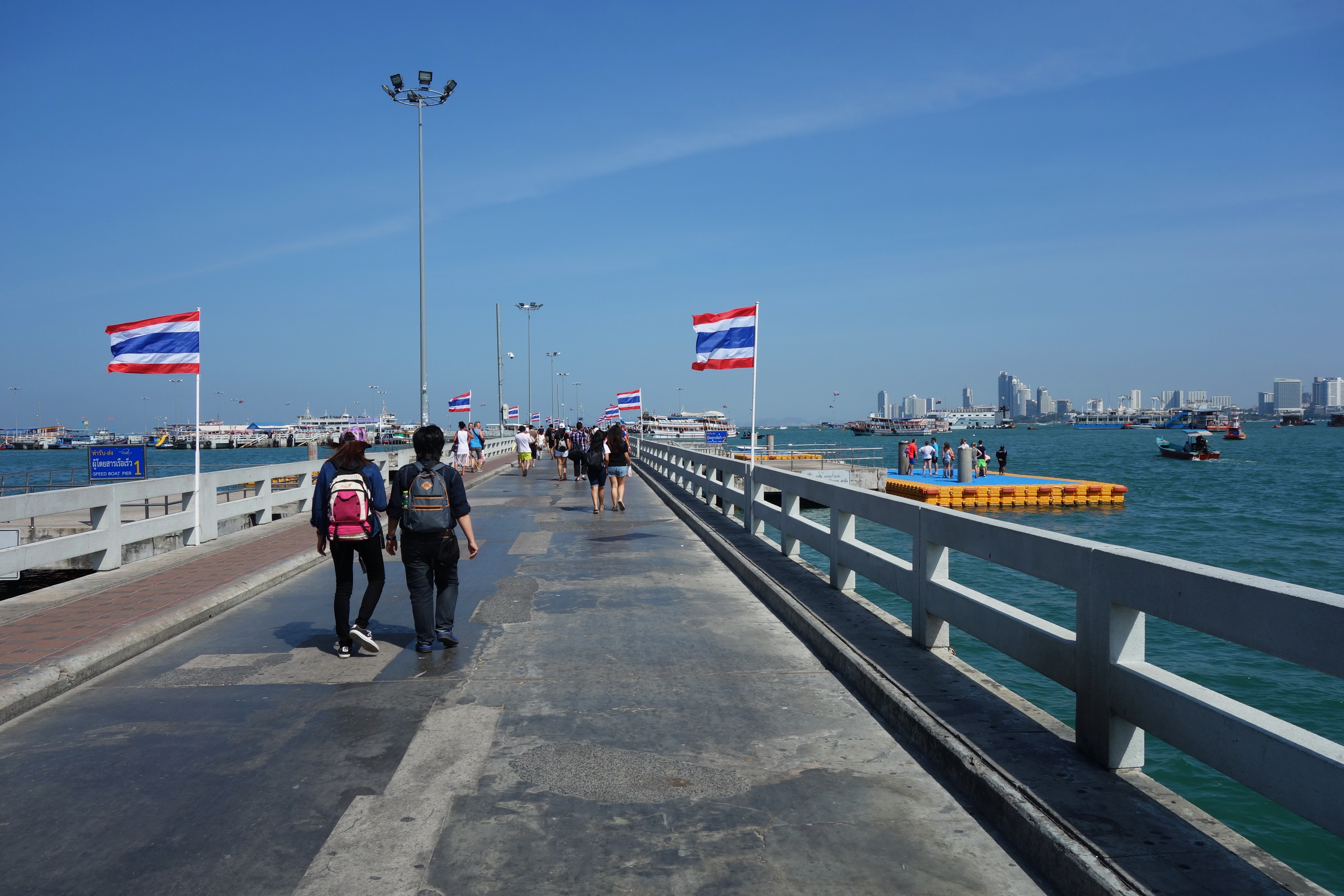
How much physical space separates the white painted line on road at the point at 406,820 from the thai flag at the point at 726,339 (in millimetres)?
10929

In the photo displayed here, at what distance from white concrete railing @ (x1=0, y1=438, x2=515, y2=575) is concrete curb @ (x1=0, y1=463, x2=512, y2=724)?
76.7 inches

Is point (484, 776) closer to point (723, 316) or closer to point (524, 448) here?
point (723, 316)

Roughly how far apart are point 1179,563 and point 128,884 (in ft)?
14.3

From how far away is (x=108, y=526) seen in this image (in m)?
11.6

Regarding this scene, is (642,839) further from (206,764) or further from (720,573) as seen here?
(720,573)

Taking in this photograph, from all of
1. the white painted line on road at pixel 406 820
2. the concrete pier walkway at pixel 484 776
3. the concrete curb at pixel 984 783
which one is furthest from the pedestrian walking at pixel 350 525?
the concrete curb at pixel 984 783

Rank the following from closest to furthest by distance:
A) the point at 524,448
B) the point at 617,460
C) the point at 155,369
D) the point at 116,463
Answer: the point at 155,369 < the point at 116,463 < the point at 617,460 < the point at 524,448

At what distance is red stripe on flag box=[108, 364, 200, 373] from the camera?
14.6m

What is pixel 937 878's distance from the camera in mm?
3668

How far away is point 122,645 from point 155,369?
8768 mm

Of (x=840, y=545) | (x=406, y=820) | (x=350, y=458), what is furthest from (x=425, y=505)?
(x=840, y=545)

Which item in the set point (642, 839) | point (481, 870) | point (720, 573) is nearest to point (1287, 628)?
point (642, 839)

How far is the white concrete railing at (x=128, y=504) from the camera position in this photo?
10148 millimetres

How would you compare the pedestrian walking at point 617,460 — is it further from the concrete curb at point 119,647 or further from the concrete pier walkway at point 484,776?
the concrete pier walkway at point 484,776
